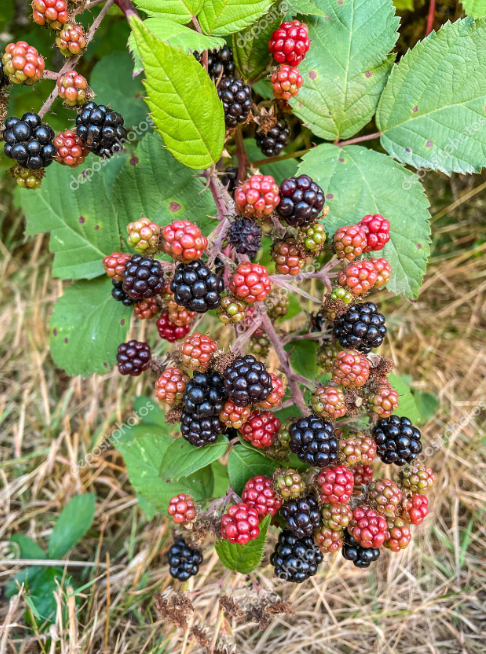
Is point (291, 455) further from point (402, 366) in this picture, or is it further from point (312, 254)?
point (402, 366)

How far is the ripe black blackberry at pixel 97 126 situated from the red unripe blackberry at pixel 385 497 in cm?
137

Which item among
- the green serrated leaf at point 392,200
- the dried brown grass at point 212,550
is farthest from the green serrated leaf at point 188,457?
the green serrated leaf at point 392,200

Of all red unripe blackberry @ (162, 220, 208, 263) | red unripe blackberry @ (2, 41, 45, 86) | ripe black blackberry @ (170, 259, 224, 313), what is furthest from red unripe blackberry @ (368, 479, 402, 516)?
red unripe blackberry @ (2, 41, 45, 86)

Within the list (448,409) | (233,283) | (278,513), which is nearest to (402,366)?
(448,409)

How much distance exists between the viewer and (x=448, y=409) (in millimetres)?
2928

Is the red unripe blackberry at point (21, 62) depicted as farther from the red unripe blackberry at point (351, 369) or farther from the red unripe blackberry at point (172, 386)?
the red unripe blackberry at point (351, 369)

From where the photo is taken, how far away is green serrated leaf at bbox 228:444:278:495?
63.4 inches

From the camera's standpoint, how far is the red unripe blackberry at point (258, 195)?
1.28m

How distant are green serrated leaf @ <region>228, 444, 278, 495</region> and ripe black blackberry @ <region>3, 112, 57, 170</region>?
1128mm

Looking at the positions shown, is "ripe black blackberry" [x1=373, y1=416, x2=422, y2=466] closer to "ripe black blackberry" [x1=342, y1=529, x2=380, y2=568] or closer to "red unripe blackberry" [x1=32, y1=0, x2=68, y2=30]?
"ripe black blackberry" [x1=342, y1=529, x2=380, y2=568]

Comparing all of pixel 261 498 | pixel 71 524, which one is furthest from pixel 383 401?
pixel 71 524

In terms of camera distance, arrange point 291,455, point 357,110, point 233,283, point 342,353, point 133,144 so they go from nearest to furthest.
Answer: point 233,283 < point 342,353 < point 291,455 < point 357,110 < point 133,144

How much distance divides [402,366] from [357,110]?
1.78 metres

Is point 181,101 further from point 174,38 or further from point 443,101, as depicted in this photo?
point 443,101
